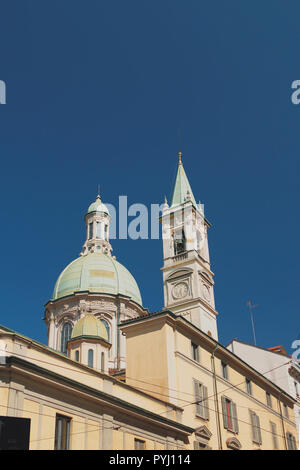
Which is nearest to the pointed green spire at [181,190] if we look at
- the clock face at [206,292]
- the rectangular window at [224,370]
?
the clock face at [206,292]

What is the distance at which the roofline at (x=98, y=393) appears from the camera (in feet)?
61.0

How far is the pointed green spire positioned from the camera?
2244 inches

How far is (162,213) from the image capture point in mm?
56688

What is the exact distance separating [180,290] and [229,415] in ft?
67.2

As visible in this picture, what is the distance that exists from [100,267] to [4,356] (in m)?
42.8

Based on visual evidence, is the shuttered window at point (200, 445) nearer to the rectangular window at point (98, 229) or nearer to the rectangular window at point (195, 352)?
the rectangular window at point (195, 352)

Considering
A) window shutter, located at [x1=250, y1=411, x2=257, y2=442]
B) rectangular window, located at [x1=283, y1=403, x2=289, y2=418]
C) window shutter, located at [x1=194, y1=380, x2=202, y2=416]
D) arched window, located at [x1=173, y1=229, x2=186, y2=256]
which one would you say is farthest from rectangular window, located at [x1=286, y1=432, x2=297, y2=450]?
arched window, located at [x1=173, y1=229, x2=186, y2=256]

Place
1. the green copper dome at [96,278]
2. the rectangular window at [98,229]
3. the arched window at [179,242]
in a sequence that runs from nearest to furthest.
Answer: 1. the arched window at [179,242]
2. the green copper dome at [96,278]
3. the rectangular window at [98,229]

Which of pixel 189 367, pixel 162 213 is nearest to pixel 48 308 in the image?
pixel 162 213

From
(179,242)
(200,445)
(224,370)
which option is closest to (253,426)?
(224,370)

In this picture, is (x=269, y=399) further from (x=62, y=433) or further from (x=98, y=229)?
(x=98, y=229)

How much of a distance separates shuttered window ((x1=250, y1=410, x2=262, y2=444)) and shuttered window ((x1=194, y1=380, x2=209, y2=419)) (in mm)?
6044

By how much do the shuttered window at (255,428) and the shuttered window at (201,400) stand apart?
19.8 ft
